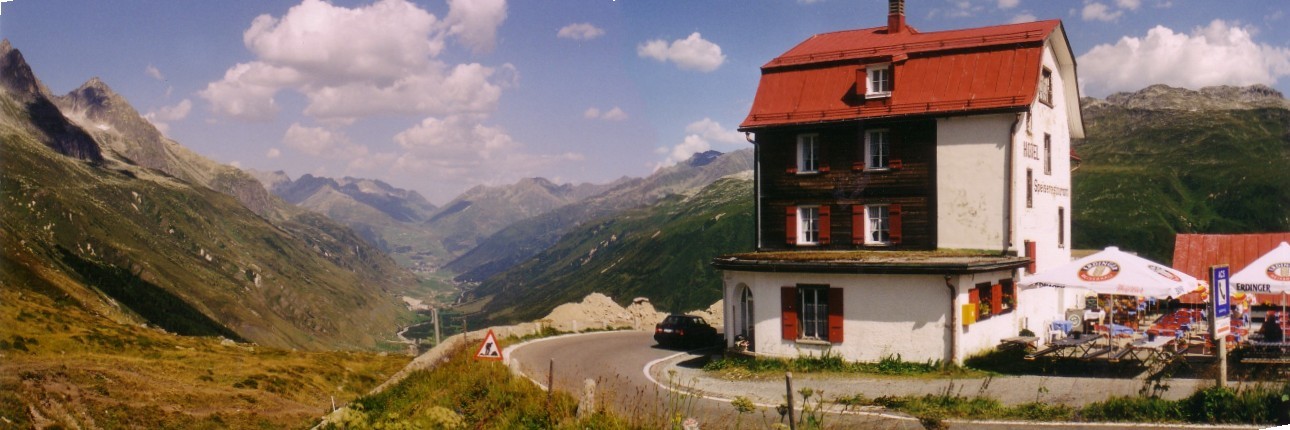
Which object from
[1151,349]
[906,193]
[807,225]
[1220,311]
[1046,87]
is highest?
[1046,87]

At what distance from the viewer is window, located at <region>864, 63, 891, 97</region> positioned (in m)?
36.1

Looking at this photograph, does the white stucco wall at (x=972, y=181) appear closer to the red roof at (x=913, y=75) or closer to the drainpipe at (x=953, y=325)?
the red roof at (x=913, y=75)

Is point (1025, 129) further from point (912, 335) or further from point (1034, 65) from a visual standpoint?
point (912, 335)

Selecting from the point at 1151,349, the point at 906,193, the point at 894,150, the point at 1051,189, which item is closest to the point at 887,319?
the point at 1151,349

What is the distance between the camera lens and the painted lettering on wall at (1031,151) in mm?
34900

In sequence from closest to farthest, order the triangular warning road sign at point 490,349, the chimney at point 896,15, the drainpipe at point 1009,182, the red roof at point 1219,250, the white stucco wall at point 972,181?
1. the triangular warning road sign at point 490,349
2. the drainpipe at point 1009,182
3. the white stucco wall at point 972,181
4. the chimney at point 896,15
5. the red roof at point 1219,250

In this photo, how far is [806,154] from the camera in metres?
37.4

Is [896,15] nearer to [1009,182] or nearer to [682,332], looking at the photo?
[1009,182]

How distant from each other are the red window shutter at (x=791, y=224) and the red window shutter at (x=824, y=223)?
1.05m

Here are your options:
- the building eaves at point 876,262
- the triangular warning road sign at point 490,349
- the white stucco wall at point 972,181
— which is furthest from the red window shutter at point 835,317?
the triangular warning road sign at point 490,349

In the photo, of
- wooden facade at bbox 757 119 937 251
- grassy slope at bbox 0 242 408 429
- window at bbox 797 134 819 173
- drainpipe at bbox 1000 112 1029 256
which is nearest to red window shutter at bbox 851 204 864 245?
wooden facade at bbox 757 119 937 251

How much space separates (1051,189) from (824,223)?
9.71 meters

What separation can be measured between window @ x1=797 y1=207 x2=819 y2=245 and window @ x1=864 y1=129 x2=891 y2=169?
10.1 feet

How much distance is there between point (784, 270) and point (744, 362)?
336 cm
